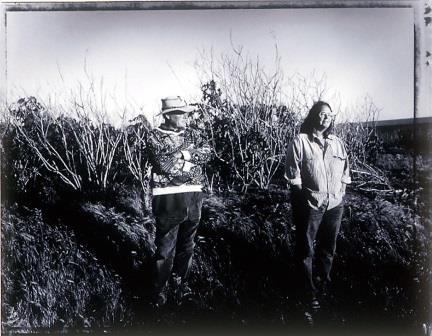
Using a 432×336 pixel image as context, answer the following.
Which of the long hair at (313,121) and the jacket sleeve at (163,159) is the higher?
the long hair at (313,121)

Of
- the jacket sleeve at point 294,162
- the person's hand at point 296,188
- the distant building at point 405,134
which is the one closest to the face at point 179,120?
the jacket sleeve at point 294,162

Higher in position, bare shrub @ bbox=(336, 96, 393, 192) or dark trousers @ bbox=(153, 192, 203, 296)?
bare shrub @ bbox=(336, 96, 393, 192)

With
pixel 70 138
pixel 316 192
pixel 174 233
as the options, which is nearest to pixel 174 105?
pixel 70 138

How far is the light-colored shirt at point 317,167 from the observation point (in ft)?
12.8

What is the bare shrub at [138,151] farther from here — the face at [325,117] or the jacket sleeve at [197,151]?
the face at [325,117]

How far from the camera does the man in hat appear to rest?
3.88 meters

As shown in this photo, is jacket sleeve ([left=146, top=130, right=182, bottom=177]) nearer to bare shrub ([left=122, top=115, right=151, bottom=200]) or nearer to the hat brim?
bare shrub ([left=122, top=115, right=151, bottom=200])

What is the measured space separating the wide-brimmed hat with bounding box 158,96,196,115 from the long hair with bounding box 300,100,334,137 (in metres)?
0.89

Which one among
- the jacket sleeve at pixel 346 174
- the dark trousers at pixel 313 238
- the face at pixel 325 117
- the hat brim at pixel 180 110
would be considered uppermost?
the hat brim at pixel 180 110

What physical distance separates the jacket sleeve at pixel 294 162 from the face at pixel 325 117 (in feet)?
0.67

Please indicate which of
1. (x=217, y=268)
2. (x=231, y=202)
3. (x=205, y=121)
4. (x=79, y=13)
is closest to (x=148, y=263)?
(x=217, y=268)

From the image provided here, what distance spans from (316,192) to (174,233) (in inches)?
43.2

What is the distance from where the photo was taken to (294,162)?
3898 mm

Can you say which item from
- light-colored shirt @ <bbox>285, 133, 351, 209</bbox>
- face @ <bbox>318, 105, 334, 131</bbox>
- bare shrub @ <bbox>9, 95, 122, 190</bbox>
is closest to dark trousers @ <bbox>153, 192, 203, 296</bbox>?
bare shrub @ <bbox>9, 95, 122, 190</bbox>
